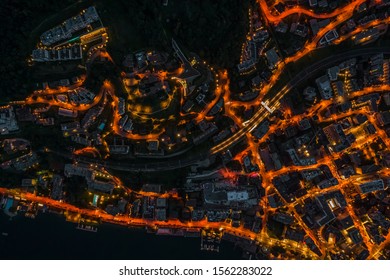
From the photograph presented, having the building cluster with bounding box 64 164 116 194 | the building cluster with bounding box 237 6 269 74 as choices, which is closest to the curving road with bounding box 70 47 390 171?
the building cluster with bounding box 64 164 116 194

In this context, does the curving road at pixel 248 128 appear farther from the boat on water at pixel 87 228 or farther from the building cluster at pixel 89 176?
the boat on water at pixel 87 228

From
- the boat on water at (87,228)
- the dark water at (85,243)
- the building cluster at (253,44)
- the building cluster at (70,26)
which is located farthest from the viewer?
the boat on water at (87,228)

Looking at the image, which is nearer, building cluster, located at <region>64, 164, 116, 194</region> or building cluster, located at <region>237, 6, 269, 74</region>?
building cluster, located at <region>237, 6, 269, 74</region>

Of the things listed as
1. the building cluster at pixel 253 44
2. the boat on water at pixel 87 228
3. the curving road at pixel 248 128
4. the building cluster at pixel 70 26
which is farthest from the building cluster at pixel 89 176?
the building cluster at pixel 253 44

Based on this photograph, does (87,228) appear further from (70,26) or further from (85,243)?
(70,26)

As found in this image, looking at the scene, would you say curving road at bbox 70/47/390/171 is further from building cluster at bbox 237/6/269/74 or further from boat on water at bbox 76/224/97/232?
boat on water at bbox 76/224/97/232

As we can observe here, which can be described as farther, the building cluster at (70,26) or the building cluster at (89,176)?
the building cluster at (89,176)

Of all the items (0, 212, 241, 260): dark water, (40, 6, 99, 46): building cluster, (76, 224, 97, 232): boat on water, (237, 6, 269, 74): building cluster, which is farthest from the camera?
(76, 224, 97, 232): boat on water

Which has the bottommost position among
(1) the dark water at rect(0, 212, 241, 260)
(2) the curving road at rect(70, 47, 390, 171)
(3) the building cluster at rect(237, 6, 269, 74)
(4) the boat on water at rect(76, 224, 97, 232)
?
(1) the dark water at rect(0, 212, 241, 260)

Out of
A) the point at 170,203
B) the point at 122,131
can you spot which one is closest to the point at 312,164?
the point at 170,203
